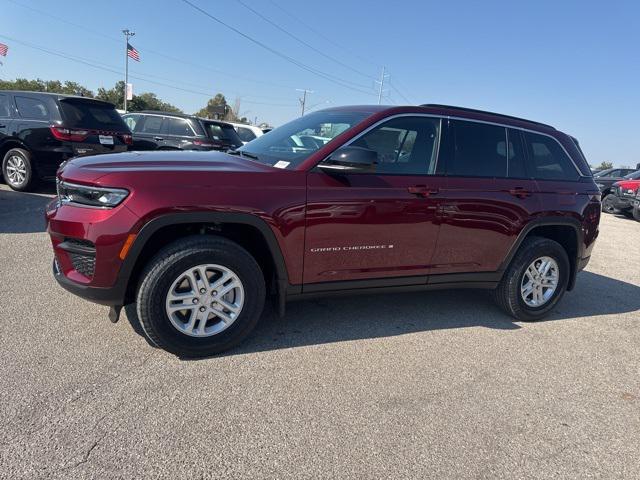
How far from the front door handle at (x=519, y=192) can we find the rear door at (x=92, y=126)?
22.3 feet

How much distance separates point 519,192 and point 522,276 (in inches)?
31.1

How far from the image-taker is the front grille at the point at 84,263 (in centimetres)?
273

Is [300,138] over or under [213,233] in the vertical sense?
over

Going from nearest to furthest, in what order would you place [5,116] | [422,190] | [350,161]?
[350,161]
[422,190]
[5,116]

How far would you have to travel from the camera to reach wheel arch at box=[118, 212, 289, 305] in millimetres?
2727

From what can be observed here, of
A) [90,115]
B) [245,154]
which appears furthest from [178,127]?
[245,154]

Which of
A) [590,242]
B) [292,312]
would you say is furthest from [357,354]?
[590,242]

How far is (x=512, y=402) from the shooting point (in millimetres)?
2838

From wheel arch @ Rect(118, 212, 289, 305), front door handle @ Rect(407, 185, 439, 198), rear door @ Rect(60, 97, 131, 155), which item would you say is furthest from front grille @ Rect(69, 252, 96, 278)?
rear door @ Rect(60, 97, 131, 155)

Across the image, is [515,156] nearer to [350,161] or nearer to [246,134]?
[350,161]

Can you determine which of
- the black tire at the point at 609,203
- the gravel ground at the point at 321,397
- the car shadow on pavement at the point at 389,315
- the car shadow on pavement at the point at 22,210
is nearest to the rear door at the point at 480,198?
the car shadow on pavement at the point at 389,315

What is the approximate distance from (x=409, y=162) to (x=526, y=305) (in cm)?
187

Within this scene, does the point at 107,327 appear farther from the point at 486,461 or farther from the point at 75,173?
the point at 486,461

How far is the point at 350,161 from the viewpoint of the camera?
3.01 meters
